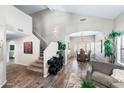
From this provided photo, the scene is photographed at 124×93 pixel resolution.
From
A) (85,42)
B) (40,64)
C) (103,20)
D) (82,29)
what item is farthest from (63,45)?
(85,42)

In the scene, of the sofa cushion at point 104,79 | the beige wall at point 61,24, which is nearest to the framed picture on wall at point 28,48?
the beige wall at point 61,24

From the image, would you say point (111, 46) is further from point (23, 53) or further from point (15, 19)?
point (23, 53)

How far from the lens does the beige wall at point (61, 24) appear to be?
6.71 meters

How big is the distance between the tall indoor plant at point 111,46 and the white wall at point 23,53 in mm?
3997

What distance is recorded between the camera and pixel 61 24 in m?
7.79

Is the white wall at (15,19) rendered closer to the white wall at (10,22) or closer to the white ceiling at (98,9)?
the white wall at (10,22)

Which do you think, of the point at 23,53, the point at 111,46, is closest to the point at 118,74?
the point at 111,46

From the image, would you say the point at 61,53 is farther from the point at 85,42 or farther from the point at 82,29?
the point at 85,42

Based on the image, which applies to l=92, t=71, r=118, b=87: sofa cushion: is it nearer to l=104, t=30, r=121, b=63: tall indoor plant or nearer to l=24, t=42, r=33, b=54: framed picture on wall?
l=104, t=30, r=121, b=63: tall indoor plant

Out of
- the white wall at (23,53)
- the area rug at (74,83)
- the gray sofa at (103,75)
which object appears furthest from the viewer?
the white wall at (23,53)

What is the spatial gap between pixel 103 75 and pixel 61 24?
517cm

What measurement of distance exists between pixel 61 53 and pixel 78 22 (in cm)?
232

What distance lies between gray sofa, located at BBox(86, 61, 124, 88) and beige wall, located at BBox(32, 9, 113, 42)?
334 centimetres
